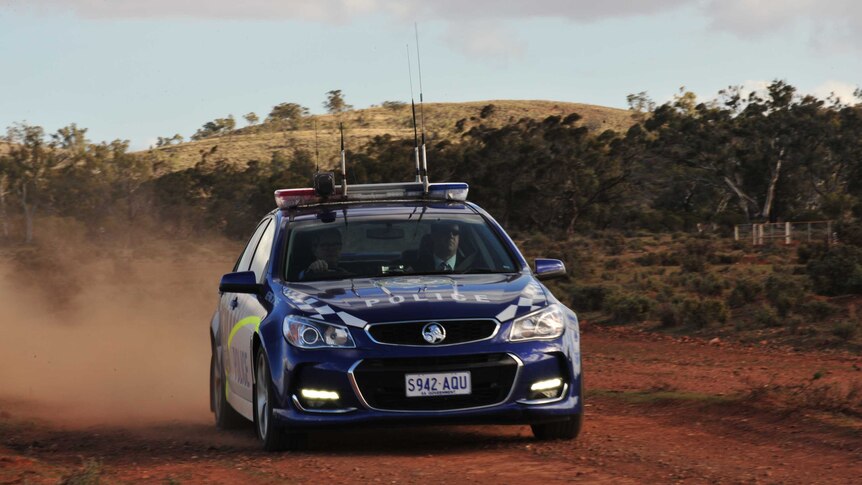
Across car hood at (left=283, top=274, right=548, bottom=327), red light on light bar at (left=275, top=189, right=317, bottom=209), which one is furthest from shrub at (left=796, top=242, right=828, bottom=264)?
car hood at (left=283, top=274, right=548, bottom=327)

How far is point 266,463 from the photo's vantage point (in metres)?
7.82

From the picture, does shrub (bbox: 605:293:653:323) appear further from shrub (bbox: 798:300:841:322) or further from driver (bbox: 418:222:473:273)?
driver (bbox: 418:222:473:273)

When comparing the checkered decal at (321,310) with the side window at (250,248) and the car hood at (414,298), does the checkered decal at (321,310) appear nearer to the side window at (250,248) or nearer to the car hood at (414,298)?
the car hood at (414,298)

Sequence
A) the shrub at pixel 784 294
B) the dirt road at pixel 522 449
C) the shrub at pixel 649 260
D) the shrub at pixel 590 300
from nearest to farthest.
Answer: the dirt road at pixel 522 449
the shrub at pixel 784 294
the shrub at pixel 590 300
the shrub at pixel 649 260

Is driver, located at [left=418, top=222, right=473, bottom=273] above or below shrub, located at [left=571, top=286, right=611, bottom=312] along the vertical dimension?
above

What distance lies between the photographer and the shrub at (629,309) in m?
24.9

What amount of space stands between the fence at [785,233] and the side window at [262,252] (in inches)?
1379

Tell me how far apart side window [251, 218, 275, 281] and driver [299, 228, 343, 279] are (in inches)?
13.3

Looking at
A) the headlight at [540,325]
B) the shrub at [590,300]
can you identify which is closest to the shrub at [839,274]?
the shrub at [590,300]

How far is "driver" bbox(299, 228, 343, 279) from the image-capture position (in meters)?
8.88

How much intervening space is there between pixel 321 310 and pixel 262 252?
1804 millimetres

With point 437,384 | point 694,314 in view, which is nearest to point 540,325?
point 437,384

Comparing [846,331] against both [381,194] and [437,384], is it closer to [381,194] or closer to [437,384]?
[381,194]

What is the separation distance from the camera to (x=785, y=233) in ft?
161
